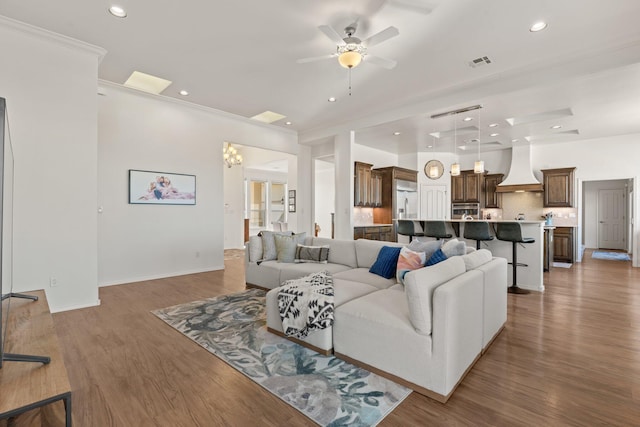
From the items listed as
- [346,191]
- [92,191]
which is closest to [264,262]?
[92,191]

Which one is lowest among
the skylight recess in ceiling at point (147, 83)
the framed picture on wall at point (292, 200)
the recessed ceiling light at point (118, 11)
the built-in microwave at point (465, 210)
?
the built-in microwave at point (465, 210)

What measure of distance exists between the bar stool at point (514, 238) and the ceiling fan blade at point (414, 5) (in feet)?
11.0

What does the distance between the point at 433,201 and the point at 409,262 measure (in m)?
6.52

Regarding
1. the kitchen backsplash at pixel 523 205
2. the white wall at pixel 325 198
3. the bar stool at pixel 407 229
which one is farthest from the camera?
the white wall at pixel 325 198

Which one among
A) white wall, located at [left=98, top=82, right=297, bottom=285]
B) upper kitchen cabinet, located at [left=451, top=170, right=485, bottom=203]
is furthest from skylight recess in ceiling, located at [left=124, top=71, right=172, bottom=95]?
upper kitchen cabinet, located at [left=451, top=170, right=485, bottom=203]

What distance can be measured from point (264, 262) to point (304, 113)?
3375mm

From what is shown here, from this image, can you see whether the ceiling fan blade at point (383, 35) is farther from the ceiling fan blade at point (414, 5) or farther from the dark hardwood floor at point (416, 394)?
the dark hardwood floor at point (416, 394)

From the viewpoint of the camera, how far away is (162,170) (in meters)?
5.67

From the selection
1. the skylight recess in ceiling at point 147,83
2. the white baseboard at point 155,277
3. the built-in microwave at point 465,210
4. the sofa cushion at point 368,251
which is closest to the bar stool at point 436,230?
the sofa cushion at point 368,251

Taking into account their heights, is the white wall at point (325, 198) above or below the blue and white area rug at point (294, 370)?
above

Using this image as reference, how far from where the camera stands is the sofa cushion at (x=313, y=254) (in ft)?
15.0

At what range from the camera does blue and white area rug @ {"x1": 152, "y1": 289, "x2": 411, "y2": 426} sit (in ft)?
6.35

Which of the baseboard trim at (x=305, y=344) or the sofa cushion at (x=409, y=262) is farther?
the sofa cushion at (x=409, y=262)

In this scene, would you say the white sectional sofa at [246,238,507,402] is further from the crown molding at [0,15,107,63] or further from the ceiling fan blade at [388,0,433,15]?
the crown molding at [0,15,107,63]
